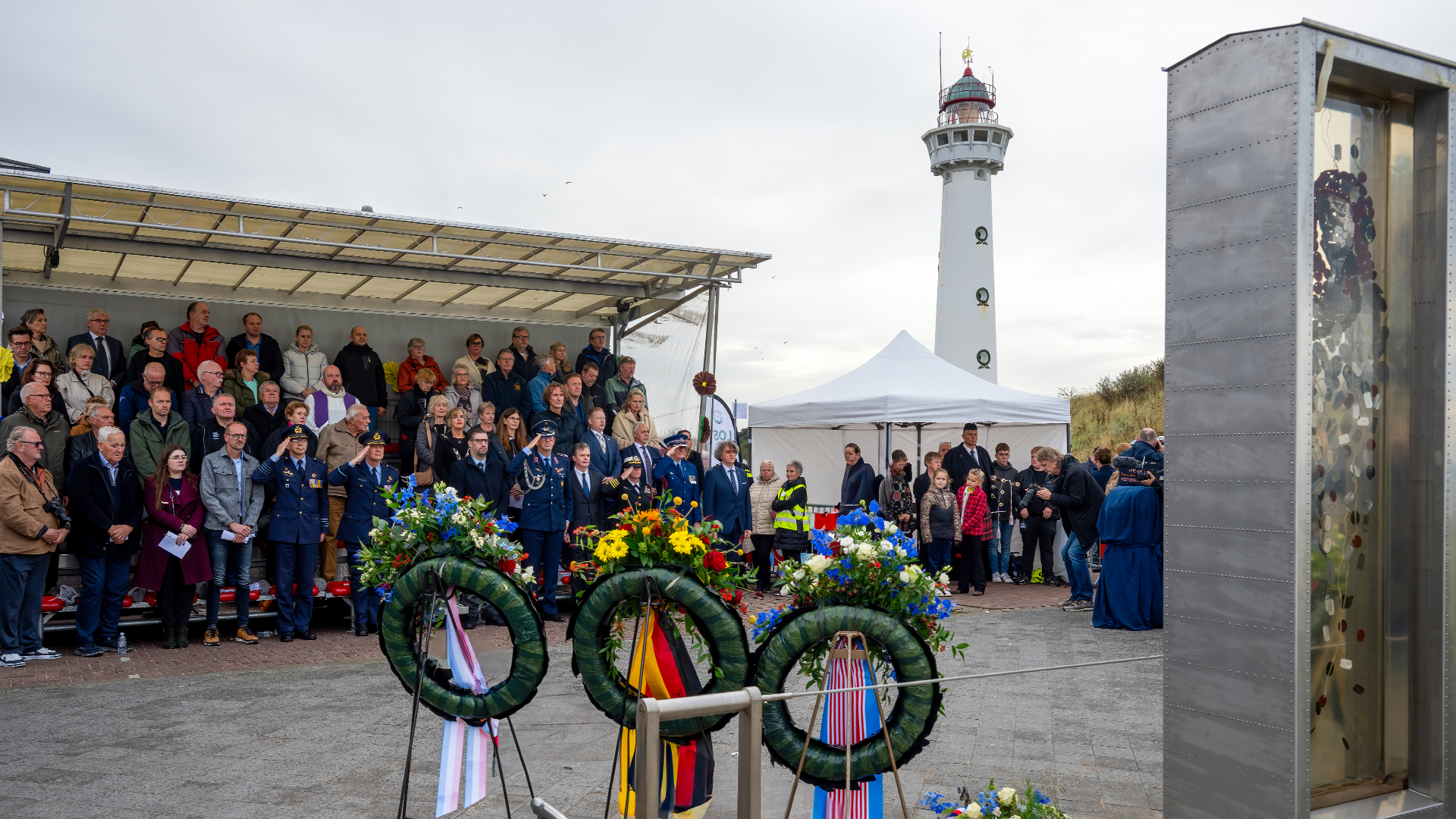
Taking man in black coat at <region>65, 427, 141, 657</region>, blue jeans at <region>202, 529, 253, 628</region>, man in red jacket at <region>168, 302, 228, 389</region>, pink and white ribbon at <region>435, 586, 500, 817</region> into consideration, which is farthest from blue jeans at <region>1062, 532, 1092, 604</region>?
man in red jacket at <region>168, 302, 228, 389</region>

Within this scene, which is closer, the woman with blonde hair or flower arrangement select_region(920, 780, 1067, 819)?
flower arrangement select_region(920, 780, 1067, 819)

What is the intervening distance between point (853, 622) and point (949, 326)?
22.8m

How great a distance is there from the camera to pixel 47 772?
15.8 feet

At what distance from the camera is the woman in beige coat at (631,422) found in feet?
36.3

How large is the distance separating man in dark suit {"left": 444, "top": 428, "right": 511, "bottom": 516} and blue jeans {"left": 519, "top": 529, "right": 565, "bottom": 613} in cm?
40

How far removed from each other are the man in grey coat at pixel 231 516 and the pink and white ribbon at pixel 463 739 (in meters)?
4.96

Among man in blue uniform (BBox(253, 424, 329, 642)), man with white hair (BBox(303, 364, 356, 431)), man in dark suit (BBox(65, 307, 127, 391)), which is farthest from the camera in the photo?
man with white hair (BBox(303, 364, 356, 431))

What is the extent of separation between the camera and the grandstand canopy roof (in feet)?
28.0

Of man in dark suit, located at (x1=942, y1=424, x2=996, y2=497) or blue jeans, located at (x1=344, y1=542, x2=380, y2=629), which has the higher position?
man in dark suit, located at (x1=942, y1=424, x2=996, y2=497)

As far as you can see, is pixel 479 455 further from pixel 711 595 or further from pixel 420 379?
pixel 711 595

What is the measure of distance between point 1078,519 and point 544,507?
5620mm

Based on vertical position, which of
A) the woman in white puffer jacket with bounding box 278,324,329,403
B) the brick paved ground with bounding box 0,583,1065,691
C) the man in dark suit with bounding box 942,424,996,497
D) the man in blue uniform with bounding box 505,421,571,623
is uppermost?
the woman in white puffer jacket with bounding box 278,324,329,403

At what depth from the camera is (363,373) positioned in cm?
1111

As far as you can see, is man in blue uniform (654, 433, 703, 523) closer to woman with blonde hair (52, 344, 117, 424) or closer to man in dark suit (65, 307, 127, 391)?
woman with blonde hair (52, 344, 117, 424)
